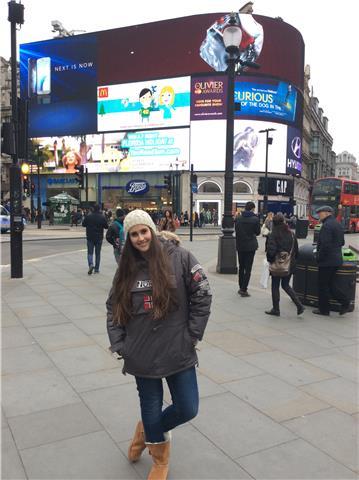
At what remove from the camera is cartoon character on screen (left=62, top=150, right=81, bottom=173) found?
52.1 metres

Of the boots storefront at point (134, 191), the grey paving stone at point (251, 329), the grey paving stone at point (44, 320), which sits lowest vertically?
the grey paving stone at point (44, 320)

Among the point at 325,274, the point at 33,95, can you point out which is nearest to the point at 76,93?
the point at 33,95

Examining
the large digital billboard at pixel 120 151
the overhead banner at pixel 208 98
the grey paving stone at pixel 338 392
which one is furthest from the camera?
the large digital billboard at pixel 120 151

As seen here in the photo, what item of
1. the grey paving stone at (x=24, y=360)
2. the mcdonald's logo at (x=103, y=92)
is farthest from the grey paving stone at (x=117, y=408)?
the mcdonald's logo at (x=103, y=92)

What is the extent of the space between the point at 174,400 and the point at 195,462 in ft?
2.02

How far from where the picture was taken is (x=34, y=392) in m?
3.93

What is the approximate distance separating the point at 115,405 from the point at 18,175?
23.8 ft

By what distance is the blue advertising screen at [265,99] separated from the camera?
149 feet

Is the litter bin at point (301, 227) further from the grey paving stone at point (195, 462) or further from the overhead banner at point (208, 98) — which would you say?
the overhead banner at point (208, 98)

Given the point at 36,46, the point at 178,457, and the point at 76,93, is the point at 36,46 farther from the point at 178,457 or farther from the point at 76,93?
the point at 178,457

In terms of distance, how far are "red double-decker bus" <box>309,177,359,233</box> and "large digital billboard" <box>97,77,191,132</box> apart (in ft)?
61.2

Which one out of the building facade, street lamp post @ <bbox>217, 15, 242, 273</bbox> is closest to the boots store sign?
street lamp post @ <bbox>217, 15, 242, 273</bbox>

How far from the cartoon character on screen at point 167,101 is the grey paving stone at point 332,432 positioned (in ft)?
149

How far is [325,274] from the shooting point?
678 centimetres
